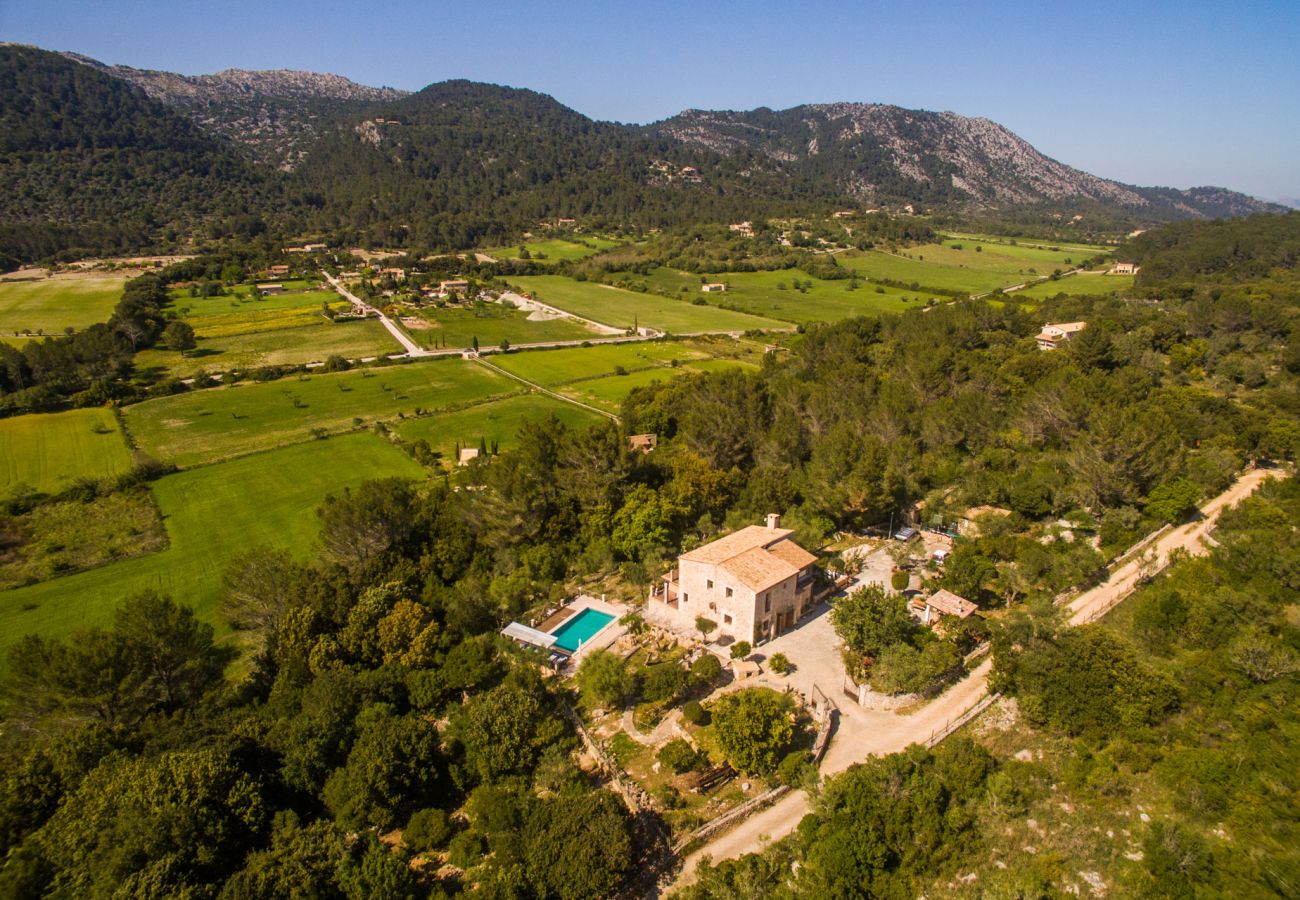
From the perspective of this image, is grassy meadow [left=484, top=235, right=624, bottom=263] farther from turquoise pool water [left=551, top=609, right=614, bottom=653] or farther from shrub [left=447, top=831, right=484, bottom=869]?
shrub [left=447, top=831, right=484, bottom=869]

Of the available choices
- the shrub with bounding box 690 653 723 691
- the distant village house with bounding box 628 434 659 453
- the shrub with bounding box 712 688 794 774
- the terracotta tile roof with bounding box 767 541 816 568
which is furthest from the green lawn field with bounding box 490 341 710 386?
the shrub with bounding box 712 688 794 774

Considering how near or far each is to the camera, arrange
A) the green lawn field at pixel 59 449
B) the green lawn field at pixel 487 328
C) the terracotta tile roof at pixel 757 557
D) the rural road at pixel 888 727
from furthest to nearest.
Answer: the green lawn field at pixel 487 328 → the green lawn field at pixel 59 449 → the terracotta tile roof at pixel 757 557 → the rural road at pixel 888 727

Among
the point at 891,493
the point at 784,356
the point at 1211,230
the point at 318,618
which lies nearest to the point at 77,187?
the point at 784,356

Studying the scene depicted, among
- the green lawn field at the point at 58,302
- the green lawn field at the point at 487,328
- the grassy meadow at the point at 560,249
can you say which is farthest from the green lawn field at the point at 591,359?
the grassy meadow at the point at 560,249

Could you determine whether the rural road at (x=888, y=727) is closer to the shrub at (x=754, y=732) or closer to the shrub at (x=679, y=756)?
the shrub at (x=754, y=732)

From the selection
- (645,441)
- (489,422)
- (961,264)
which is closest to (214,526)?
(489,422)
